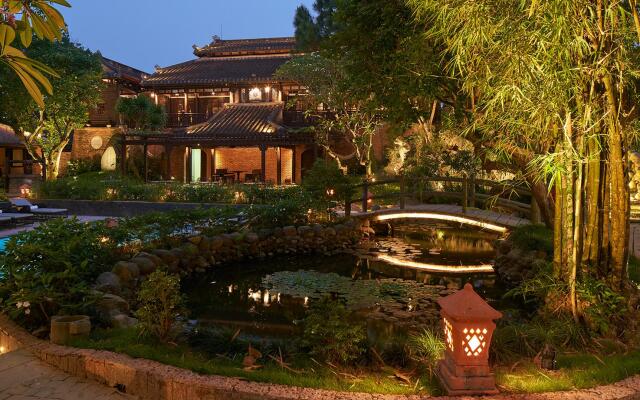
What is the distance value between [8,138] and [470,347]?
2556cm

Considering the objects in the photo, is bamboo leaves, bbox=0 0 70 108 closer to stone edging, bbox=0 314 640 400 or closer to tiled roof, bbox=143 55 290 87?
stone edging, bbox=0 314 640 400

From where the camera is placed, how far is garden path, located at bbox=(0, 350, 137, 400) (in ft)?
11.6

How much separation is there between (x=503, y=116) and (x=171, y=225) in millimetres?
5818

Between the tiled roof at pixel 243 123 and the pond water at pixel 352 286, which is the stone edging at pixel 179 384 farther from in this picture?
the tiled roof at pixel 243 123

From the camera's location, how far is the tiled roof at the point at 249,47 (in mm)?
26047

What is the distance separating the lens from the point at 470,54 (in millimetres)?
5395

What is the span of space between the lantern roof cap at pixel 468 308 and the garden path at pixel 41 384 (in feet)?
7.73

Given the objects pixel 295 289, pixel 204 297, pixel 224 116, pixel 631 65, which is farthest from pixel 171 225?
pixel 224 116

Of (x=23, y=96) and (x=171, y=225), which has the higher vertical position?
(x=23, y=96)

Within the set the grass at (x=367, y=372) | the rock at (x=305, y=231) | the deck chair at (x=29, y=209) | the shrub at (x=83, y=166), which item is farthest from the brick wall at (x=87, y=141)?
the grass at (x=367, y=372)

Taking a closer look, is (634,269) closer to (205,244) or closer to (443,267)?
(443,267)

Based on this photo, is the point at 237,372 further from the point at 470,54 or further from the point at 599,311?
the point at 470,54

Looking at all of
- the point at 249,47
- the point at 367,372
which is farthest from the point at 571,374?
the point at 249,47

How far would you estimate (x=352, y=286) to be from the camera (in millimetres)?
8203
